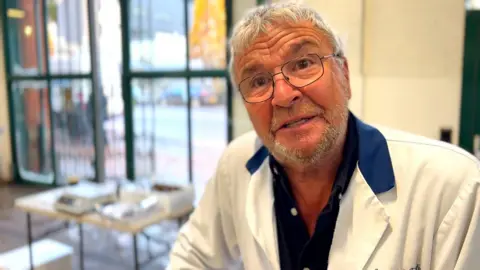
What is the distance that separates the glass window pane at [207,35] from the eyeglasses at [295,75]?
254 cm

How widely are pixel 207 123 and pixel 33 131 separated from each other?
110 inches

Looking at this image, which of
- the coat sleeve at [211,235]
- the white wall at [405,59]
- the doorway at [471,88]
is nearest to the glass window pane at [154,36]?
the white wall at [405,59]

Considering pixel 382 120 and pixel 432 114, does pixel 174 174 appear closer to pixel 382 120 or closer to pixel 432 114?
pixel 382 120

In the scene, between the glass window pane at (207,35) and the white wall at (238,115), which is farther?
the glass window pane at (207,35)

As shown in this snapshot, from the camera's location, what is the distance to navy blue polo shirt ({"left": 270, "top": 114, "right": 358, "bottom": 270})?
3.58ft

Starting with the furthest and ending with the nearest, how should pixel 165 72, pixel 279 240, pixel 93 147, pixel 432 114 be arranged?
pixel 93 147 < pixel 165 72 < pixel 432 114 < pixel 279 240

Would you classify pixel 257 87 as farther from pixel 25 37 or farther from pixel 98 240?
pixel 25 37

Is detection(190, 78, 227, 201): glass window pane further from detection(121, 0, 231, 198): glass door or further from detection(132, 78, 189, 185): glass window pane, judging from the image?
detection(132, 78, 189, 185): glass window pane

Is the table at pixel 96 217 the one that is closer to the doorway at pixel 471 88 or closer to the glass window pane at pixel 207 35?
the glass window pane at pixel 207 35

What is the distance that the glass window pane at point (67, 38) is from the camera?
466 cm

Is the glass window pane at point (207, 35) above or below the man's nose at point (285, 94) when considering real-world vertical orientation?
above

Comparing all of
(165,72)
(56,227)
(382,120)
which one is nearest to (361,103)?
(382,120)

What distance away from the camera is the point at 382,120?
2.60 m

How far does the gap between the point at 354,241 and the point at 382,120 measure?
1.71m
